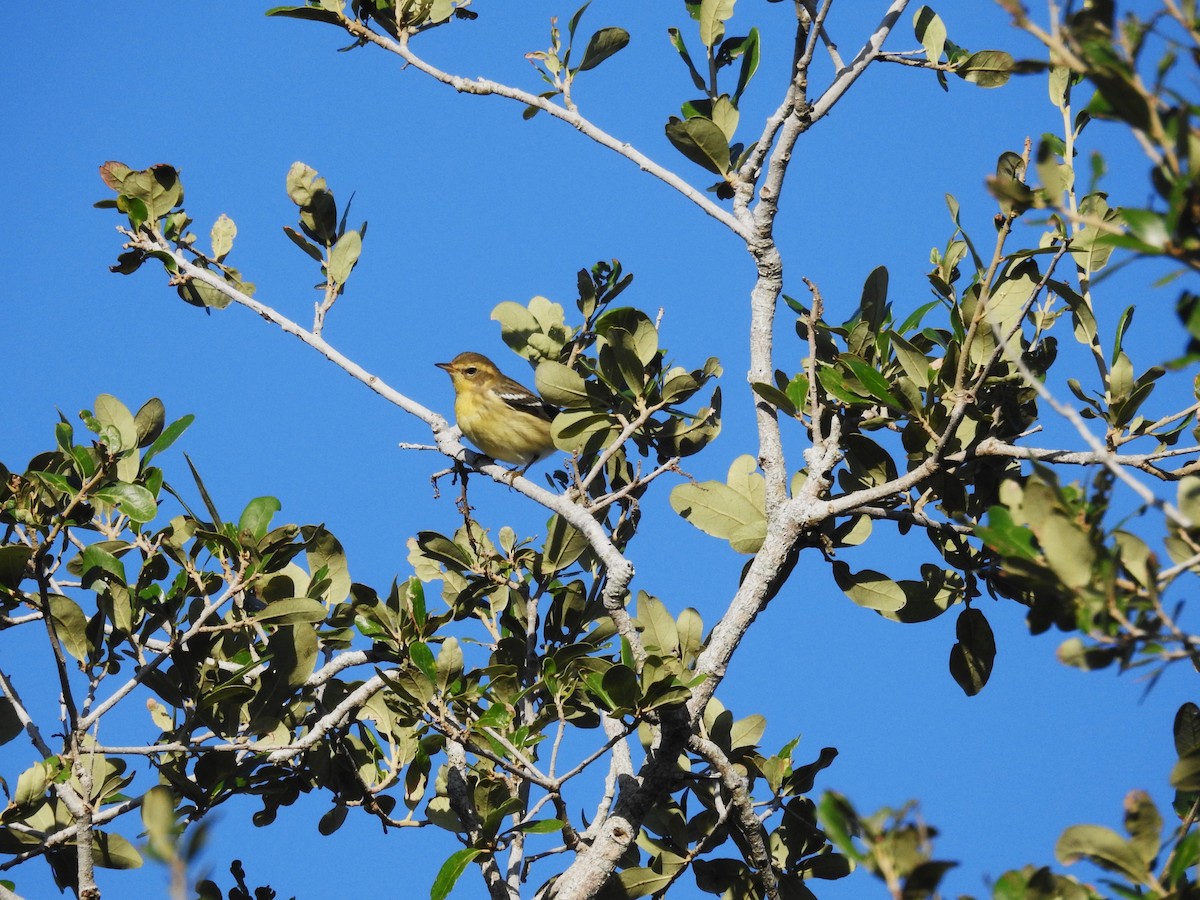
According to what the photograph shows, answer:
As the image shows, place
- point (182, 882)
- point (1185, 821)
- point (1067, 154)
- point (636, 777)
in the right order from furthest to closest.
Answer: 1. point (1067, 154)
2. point (636, 777)
3. point (1185, 821)
4. point (182, 882)

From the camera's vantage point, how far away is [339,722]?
15.7 feet

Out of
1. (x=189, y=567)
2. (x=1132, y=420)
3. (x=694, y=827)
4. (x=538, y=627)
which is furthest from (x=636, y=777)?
(x=1132, y=420)

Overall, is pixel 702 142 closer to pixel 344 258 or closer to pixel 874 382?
pixel 874 382

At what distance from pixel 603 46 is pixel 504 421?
4991 millimetres

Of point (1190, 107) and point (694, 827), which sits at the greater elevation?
point (1190, 107)

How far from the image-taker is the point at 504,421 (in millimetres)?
10164

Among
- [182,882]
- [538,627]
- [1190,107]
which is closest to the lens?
[182,882]

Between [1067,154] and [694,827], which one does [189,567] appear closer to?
[694,827]

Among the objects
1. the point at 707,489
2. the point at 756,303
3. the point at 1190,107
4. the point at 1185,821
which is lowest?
the point at 1185,821

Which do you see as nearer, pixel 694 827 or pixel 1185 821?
pixel 1185 821

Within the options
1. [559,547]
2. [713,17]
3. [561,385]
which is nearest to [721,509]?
[559,547]

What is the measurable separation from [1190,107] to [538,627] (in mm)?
3982

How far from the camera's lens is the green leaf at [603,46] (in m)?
5.48

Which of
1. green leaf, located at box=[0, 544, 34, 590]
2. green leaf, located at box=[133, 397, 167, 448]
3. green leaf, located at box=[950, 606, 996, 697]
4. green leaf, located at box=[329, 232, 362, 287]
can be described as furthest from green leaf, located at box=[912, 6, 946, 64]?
green leaf, located at box=[0, 544, 34, 590]
